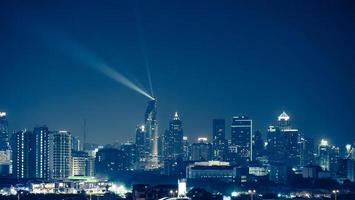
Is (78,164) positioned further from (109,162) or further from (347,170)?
(347,170)

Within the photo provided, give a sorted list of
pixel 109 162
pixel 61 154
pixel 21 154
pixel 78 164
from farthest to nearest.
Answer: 1. pixel 109 162
2. pixel 78 164
3. pixel 61 154
4. pixel 21 154

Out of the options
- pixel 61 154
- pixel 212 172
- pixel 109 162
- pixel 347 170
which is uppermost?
pixel 61 154

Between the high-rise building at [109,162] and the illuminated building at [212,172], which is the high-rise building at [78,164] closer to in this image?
the high-rise building at [109,162]

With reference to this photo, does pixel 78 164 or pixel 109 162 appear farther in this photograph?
pixel 109 162

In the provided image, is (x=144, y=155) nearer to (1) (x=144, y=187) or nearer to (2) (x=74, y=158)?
(2) (x=74, y=158)

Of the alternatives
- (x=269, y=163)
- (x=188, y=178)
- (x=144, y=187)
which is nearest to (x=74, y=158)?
(x=188, y=178)

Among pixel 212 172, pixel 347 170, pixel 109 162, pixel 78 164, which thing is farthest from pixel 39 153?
pixel 347 170
